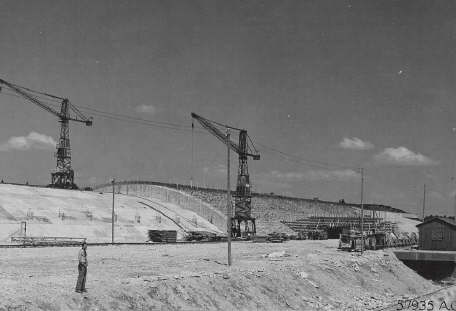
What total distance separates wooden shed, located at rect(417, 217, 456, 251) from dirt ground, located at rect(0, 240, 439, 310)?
7448 mm

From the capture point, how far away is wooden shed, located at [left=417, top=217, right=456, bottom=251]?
50.8 meters

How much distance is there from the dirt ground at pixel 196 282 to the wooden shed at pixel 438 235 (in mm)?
7448

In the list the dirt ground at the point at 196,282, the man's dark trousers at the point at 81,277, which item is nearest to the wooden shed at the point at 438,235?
the dirt ground at the point at 196,282

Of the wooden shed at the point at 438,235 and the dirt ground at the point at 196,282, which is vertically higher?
the wooden shed at the point at 438,235

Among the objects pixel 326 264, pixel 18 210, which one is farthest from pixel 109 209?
pixel 326 264

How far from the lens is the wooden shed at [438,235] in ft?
167

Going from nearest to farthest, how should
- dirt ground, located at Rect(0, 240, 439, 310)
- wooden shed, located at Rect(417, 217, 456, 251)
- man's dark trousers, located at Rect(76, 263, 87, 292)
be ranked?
1. man's dark trousers, located at Rect(76, 263, 87, 292)
2. dirt ground, located at Rect(0, 240, 439, 310)
3. wooden shed, located at Rect(417, 217, 456, 251)

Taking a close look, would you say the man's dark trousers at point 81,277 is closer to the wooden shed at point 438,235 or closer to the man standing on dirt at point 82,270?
the man standing on dirt at point 82,270

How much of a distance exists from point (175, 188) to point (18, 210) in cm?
3589

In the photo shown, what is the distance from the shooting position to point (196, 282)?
25.8 m

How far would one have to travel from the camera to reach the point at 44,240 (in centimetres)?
5025

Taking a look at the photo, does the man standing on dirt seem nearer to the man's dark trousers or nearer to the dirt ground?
the man's dark trousers

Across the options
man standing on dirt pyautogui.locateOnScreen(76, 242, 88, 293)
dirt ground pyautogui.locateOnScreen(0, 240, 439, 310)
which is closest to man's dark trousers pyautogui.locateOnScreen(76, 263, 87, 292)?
man standing on dirt pyautogui.locateOnScreen(76, 242, 88, 293)

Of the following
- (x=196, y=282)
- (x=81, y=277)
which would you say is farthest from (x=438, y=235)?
(x=81, y=277)
